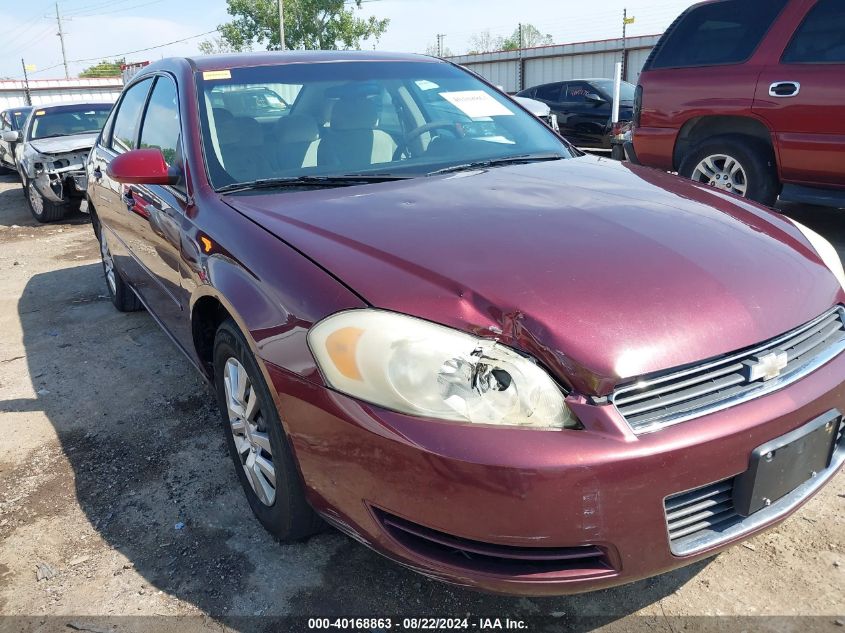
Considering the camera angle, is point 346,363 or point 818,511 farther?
point 818,511

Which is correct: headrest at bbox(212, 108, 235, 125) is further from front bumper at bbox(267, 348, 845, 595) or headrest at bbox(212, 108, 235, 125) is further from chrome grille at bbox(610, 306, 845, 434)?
chrome grille at bbox(610, 306, 845, 434)

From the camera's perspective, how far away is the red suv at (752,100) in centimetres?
485

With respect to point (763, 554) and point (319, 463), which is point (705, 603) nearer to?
point (763, 554)

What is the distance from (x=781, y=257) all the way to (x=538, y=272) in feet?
2.57

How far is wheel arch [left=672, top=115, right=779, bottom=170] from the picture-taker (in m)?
5.25

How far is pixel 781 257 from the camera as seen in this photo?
198 centimetres

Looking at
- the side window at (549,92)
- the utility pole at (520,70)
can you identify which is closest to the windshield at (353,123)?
the side window at (549,92)

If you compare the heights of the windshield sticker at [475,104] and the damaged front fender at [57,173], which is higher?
the windshield sticker at [475,104]

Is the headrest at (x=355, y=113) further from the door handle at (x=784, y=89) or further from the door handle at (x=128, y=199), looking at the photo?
the door handle at (x=784, y=89)

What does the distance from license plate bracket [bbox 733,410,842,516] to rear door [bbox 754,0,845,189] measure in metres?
3.79

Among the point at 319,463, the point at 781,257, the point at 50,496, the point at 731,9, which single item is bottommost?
the point at 50,496

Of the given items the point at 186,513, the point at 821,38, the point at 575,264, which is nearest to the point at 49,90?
the point at 821,38

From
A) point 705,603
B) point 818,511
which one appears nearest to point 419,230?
point 705,603

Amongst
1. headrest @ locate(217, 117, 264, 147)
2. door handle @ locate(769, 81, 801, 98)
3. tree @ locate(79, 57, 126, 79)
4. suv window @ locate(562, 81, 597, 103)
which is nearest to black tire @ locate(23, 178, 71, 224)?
headrest @ locate(217, 117, 264, 147)
